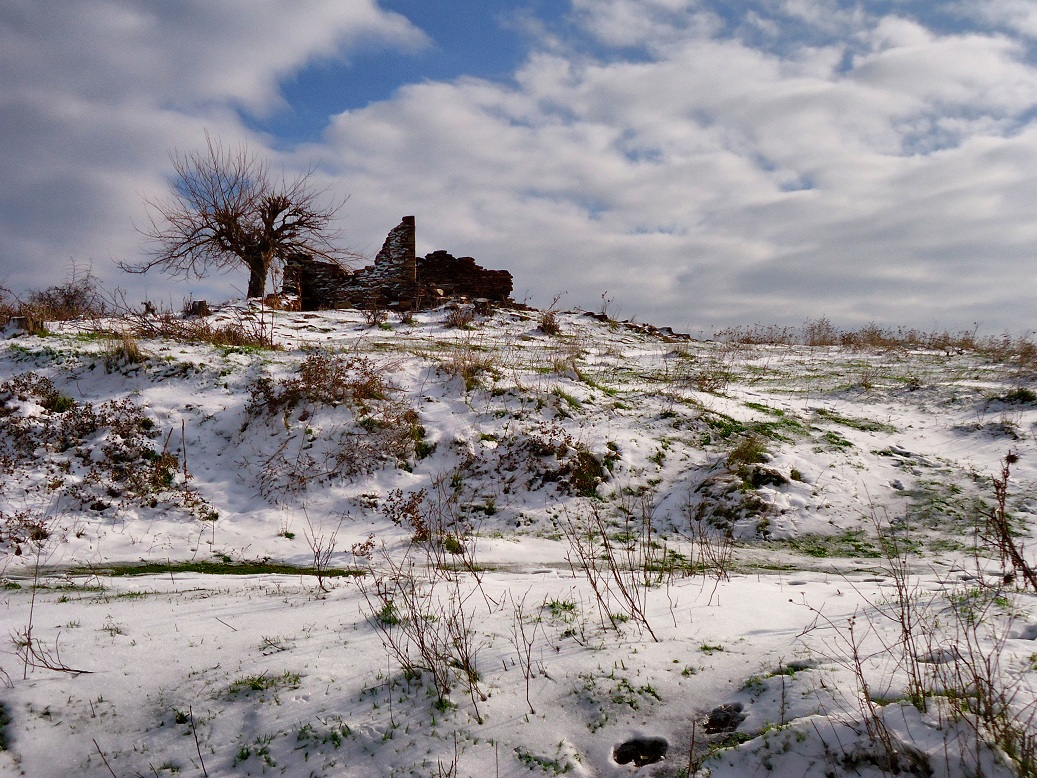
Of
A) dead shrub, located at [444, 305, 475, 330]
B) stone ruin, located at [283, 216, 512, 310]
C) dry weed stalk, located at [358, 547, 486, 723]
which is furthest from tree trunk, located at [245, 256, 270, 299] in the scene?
dry weed stalk, located at [358, 547, 486, 723]

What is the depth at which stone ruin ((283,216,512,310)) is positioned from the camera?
867 inches

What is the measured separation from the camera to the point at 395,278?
22453 millimetres

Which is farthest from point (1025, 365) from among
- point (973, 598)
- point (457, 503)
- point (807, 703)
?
point (807, 703)

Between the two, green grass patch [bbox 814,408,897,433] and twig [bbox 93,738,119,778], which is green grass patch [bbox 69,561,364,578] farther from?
green grass patch [bbox 814,408,897,433]

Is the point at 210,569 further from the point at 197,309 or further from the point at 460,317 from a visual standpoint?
the point at 460,317

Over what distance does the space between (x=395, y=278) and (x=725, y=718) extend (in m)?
21.5

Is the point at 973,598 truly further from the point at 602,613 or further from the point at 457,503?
the point at 457,503

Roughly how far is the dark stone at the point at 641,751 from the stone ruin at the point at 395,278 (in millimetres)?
19729

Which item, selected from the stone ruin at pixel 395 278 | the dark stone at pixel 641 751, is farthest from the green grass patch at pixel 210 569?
the stone ruin at pixel 395 278

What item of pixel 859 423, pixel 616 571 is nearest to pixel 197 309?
pixel 616 571

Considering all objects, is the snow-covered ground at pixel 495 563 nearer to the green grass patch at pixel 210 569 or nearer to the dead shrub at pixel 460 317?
the green grass patch at pixel 210 569

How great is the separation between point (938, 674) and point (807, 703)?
0.56m

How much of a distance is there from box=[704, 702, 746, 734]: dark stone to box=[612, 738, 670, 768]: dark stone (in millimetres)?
218

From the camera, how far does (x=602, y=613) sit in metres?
3.65
